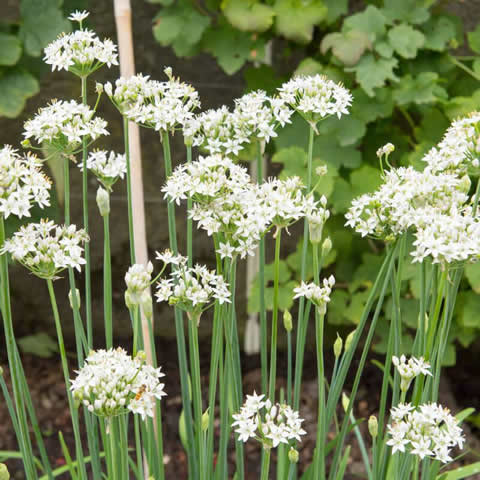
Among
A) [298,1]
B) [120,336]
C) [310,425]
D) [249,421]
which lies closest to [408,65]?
[298,1]

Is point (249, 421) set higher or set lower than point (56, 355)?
higher

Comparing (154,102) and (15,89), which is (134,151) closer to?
(154,102)

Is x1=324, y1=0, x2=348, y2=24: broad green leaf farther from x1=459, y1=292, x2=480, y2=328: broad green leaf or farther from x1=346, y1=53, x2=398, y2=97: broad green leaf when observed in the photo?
x1=459, y1=292, x2=480, y2=328: broad green leaf

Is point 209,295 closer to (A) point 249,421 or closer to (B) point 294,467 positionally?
(A) point 249,421

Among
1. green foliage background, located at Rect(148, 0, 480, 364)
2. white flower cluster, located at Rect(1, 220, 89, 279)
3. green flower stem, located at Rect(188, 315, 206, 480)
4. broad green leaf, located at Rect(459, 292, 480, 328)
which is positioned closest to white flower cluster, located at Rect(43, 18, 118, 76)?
white flower cluster, located at Rect(1, 220, 89, 279)

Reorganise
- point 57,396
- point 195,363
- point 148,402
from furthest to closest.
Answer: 1. point 57,396
2. point 195,363
3. point 148,402

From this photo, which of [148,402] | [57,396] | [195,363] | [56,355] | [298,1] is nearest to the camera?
[148,402]
